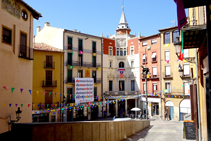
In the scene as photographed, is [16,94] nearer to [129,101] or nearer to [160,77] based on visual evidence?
[160,77]

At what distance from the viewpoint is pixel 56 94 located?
28.4 m

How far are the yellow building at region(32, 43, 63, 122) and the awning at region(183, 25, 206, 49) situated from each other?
74.3 ft

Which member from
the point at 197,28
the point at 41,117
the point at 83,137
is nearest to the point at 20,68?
the point at 83,137

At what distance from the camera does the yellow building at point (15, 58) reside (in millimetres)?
12094

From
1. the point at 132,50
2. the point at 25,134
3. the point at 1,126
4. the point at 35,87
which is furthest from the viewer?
the point at 132,50

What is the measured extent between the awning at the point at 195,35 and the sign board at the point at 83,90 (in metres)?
22.8

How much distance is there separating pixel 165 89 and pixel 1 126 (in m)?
26.3

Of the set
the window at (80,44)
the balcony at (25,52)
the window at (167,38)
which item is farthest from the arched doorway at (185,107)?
the balcony at (25,52)

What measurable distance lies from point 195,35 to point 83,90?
24400 mm

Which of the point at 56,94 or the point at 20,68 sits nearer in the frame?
the point at 20,68

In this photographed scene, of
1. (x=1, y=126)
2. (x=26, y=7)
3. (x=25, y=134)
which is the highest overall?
(x=26, y=7)

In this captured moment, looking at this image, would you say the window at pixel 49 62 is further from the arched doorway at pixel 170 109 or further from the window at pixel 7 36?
the arched doorway at pixel 170 109

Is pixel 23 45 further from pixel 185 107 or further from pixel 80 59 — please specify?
pixel 185 107

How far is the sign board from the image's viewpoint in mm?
28519
